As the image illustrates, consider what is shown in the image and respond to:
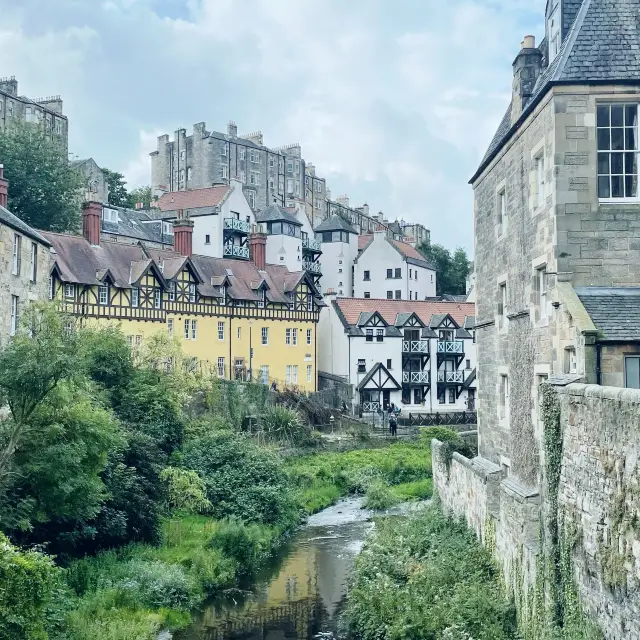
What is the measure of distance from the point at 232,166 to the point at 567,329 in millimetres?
81366

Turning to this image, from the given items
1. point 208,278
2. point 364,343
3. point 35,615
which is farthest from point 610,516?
point 364,343

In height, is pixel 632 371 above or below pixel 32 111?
below

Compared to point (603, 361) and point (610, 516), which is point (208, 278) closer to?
point (603, 361)

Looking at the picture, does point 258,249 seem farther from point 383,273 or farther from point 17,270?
point 17,270

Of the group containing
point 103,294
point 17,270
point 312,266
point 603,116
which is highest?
point 312,266

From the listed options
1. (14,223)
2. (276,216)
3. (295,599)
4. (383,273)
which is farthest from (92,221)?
(383,273)

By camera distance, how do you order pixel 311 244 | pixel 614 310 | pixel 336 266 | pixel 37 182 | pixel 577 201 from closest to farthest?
pixel 614 310, pixel 577 201, pixel 37 182, pixel 311 244, pixel 336 266

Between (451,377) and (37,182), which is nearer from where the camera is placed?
(37,182)

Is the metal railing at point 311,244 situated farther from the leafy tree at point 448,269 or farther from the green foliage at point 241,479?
the green foliage at point 241,479

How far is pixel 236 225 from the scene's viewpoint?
2549 inches

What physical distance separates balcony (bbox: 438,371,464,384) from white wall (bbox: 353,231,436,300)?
53.1ft

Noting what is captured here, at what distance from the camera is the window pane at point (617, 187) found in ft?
51.6

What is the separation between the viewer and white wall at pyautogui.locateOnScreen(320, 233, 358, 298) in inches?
3031

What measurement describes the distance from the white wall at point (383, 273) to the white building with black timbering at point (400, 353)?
46.9 ft
